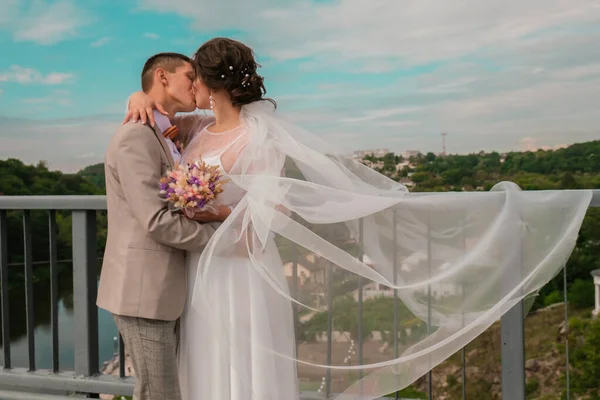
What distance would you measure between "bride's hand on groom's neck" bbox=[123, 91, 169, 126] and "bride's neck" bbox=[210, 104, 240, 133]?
21 centimetres

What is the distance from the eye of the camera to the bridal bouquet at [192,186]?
6.19 ft

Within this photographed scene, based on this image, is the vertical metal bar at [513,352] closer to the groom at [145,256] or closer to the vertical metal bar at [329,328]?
the vertical metal bar at [329,328]

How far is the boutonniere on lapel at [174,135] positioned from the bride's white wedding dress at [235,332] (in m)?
0.12

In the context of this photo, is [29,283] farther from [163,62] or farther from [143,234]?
[163,62]

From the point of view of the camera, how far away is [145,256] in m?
2.04

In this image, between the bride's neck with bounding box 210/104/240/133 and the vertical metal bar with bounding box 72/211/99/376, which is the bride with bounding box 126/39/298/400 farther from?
the vertical metal bar with bounding box 72/211/99/376

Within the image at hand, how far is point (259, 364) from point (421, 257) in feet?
2.34

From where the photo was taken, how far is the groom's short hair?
7.23 feet

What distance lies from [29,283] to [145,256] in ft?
4.45

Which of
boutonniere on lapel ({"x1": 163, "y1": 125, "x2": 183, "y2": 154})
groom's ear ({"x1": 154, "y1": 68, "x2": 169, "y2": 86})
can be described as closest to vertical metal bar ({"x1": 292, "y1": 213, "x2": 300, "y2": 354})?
boutonniere on lapel ({"x1": 163, "y1": 125, "x2": 183, "y2": 154})

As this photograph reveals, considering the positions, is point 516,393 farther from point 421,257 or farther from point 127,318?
point 127,318

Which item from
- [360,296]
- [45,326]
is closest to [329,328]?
[360,296]

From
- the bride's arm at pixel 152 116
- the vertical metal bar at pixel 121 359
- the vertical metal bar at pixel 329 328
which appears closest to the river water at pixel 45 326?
the vertical metal bar at pixel 121 359

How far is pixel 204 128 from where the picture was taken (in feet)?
7.42
